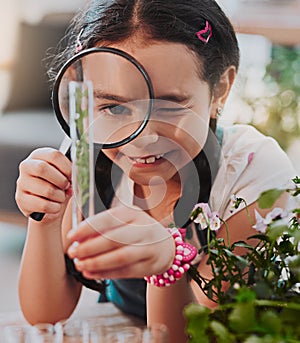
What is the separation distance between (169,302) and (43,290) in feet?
0.83

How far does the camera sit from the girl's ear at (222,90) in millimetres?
1241

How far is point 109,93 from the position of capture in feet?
3.57

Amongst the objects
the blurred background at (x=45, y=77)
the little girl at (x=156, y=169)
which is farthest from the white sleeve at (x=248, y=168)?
the blurred background at (x=45, y=77)

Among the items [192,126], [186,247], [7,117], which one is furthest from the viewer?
[7,117]

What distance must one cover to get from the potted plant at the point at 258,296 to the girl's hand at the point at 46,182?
0.20 m

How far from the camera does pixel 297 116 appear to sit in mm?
3076

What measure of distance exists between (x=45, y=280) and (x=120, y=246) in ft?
1.15

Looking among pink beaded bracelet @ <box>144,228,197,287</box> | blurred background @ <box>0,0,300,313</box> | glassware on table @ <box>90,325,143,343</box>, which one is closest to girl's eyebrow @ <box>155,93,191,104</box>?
pink beaded bracelet @ <box>144,228,197,287</box>

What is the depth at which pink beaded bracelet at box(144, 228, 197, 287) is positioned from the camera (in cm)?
104

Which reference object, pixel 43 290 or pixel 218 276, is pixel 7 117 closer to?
pixel 43 290

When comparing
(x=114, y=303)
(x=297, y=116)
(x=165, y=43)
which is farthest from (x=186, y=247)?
(x=297, y=116)

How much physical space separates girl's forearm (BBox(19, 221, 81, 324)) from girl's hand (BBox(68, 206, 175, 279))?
23cm

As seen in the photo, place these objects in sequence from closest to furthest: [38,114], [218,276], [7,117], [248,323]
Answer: [248,323] < [218,276] < [38,114] < [7,117]

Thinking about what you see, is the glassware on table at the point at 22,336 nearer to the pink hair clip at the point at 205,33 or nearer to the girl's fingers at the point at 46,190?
the girl's fingers at the point at 46,190
